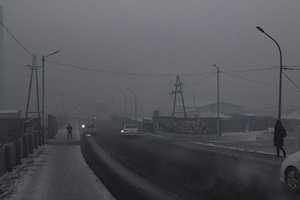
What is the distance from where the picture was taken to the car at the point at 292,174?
1029 cm

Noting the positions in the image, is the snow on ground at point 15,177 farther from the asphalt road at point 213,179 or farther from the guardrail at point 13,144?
the asphalt road at point 213,179

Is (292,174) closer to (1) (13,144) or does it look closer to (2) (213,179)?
(2) (213,179)

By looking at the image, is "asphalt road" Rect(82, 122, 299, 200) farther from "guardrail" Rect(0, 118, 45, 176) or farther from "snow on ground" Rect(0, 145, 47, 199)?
"guardrail" Rect(0, 118, 45, 176)

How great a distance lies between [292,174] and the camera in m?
10.5

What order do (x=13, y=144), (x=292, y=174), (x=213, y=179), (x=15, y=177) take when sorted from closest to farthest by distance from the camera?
(x=292, y=174), (x=213, y=179), (x=15, y=177), (x=13, y=144)

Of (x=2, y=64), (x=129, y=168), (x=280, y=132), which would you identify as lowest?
(x=129, y=168)

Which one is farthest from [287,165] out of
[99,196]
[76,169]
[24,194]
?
[76,169]

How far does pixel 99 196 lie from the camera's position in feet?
34.5

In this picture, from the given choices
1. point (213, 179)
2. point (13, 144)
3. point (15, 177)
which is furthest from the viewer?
point (13, 144)

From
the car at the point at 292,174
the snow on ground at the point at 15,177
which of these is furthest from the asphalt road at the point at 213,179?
the snow on ground at the point at 15,177

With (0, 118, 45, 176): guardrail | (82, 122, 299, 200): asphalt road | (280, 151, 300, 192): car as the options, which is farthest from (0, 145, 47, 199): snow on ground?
(280, 151, 300, 192): car

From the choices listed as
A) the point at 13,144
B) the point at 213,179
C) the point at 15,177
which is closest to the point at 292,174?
the point at 213,179

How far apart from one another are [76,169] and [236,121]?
46.9 m

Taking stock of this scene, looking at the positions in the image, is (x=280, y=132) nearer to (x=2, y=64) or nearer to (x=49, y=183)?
(x=49, y=183)
